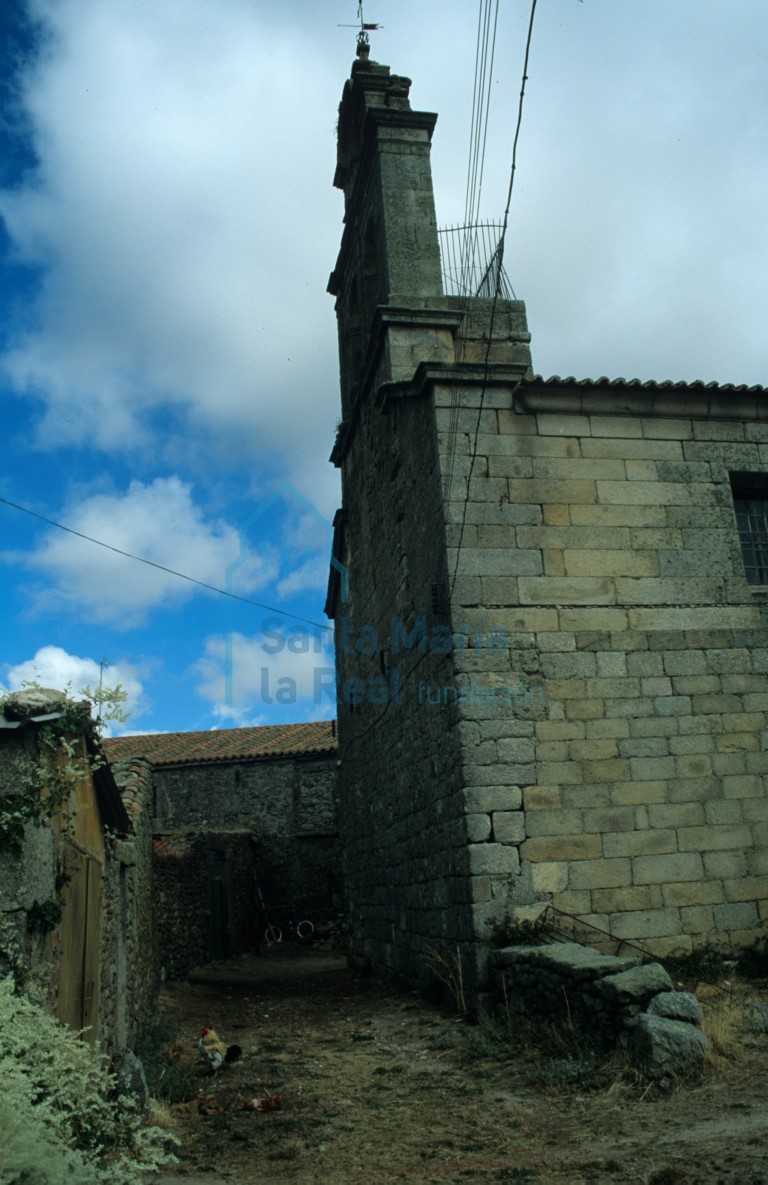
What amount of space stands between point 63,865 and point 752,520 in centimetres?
728

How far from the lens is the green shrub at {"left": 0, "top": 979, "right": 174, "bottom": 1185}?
2859 mm

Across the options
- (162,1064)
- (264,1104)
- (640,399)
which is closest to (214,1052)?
(162,1064)

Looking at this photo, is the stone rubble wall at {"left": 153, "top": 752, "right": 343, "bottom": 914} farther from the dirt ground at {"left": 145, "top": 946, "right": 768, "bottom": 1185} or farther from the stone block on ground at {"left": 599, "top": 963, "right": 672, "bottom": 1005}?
the stone block on ground at {"left": 599, "top": 963, "right": 672, "bottom": 1005}

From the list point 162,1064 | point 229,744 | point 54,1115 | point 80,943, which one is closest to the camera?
point 54,1115

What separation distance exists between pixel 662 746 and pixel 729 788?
691 millimetres

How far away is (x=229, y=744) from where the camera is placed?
2625cm

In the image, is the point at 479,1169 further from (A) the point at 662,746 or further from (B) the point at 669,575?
(B) the point at 669,575

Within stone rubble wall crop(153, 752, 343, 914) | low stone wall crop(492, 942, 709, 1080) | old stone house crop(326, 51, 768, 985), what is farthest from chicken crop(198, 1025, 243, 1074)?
stone rubble wall crop(153, 752, 343, 914)

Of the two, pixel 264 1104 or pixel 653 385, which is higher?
pixel 653 385

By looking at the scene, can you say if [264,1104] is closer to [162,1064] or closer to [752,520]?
[162,1064]

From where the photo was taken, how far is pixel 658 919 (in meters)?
7.77

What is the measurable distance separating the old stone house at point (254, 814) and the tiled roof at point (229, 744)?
3cm

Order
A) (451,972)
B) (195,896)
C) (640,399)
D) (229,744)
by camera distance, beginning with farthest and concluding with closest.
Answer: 1. (229,744)
2. (195,896)
3. (640,399)
4. (451,972)

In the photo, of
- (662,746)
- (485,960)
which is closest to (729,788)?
(662,746)
